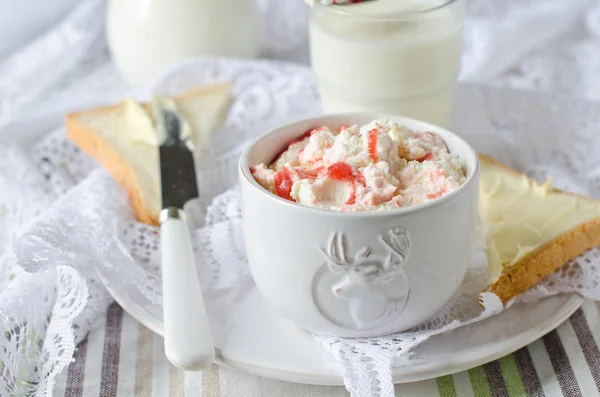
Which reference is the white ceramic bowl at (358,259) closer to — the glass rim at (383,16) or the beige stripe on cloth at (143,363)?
the beige stripe on cloth at (143,363)

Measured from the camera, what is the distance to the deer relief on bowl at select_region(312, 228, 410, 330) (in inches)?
41.2

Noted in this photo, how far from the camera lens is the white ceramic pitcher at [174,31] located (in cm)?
204

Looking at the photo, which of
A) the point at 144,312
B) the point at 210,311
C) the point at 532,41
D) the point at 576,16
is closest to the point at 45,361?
the point at 144,312

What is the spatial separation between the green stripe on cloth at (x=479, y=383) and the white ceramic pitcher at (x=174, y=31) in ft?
4.25

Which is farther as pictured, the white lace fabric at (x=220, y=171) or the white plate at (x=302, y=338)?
the white lace fabric at (x=220, y=171)

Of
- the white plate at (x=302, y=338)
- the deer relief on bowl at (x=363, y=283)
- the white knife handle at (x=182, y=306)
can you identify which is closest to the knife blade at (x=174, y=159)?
the white knife handle at (x=182, y=306)

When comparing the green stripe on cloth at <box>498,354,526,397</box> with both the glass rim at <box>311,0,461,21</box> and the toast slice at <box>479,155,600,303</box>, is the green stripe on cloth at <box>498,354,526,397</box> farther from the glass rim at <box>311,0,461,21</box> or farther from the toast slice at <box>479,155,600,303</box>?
the glass rim at <box>311,0,461,21</box>

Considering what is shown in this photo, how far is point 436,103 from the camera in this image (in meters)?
1.75

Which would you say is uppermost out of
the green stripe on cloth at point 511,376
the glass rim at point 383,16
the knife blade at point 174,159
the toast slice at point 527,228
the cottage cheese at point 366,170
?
the glass rim at point 383,16

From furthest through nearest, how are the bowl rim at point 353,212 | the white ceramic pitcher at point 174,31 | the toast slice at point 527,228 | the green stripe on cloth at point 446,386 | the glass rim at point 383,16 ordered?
the white ceramic pitcher at point 174,31, the glass rim at point 383,16, the toast slice at point 527,228, the green stripe on cloth at point 446,386, the bowl rim at point 353,212

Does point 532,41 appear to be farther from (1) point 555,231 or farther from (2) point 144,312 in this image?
(2) point 144,312

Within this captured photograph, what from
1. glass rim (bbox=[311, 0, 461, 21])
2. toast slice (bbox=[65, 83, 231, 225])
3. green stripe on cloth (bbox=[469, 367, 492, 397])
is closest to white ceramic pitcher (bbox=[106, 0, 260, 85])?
toast slice (bbox=[65, 83, 231, 225])

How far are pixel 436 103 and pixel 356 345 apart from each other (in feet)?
2.66

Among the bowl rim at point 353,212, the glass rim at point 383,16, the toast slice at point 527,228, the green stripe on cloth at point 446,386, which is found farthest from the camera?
the glass rim at point 383,16
